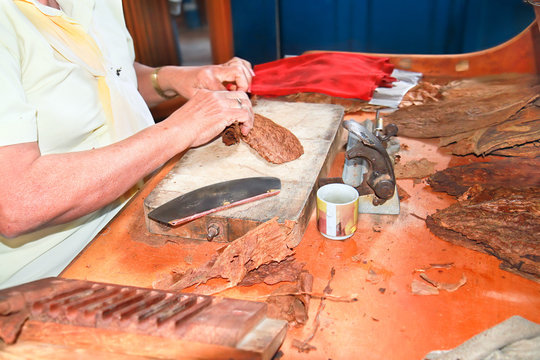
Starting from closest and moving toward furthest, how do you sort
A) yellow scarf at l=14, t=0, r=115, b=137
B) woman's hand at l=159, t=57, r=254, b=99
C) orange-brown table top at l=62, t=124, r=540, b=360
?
orange-brown table top at l=62, t=124, r=540, b=360, yellow scarf at l=14, t=0, r=115, b=137, woman's hand at l=159, t=57, r=254, b=99

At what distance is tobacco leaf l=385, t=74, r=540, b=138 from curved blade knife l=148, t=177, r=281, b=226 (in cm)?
66

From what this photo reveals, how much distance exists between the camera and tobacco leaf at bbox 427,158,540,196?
132 cm

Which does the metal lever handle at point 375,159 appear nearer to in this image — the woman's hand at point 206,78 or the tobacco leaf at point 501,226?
the tobacco leaf at point 501,226

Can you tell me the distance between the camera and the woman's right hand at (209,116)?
136 centimetres

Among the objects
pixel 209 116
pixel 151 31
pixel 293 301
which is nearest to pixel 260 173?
pixel 209 116

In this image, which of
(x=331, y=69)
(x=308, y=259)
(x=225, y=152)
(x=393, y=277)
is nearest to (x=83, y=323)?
(x=308, y=259)

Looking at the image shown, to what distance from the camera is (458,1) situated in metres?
2.88

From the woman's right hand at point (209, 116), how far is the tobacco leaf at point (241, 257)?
391mm

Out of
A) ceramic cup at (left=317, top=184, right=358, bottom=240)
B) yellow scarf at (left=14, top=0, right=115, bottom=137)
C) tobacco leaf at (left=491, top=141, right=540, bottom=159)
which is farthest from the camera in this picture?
tobacco leaf at (left=491, top=141, right=540, bottom=159)

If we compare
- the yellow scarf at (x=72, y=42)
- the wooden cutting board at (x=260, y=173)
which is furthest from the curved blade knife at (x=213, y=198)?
the yellow scarf at (x=72, y=42)

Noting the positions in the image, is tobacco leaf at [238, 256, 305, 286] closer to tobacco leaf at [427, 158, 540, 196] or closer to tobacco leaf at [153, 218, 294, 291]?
tobacco leaf at [153, 218, 294, 291]

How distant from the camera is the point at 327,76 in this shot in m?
1.99

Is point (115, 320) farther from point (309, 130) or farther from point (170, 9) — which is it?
point (170, 9)

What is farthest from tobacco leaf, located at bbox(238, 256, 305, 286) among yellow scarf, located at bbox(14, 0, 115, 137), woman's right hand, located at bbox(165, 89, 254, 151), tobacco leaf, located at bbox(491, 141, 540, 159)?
tobacco leaf, located at bbox(491, 141, 540, 159)
